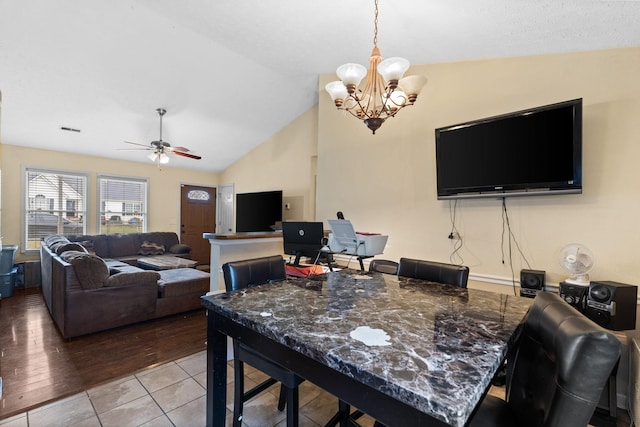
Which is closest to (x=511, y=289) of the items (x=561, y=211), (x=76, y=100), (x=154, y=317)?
(x=561, y=211)

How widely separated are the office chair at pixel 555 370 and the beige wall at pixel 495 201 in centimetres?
171

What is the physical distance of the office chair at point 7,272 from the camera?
4289mm

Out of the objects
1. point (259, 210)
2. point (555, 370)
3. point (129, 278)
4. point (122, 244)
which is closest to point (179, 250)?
point (122, 244)

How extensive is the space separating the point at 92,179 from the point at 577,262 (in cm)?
757

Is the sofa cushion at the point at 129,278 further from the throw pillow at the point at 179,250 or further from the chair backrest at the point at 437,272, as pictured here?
the chair backrest at the point at 437,272

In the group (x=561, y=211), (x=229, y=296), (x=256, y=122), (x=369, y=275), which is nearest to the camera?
(x=229, y=296)

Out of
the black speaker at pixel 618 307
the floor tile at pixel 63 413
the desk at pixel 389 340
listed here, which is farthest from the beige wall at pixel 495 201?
the floor tile at pixel 63 413

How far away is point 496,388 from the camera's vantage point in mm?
2258

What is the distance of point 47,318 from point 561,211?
18.9ft

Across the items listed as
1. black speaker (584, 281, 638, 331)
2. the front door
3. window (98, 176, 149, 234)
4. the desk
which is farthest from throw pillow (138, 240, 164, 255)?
black speaker (584, 281, 638, 331)

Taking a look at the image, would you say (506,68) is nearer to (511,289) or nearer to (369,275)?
(511,289)

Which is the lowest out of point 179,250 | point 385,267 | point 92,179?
point 179,250

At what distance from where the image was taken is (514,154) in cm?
247

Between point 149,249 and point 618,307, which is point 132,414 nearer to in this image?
point 618,307
